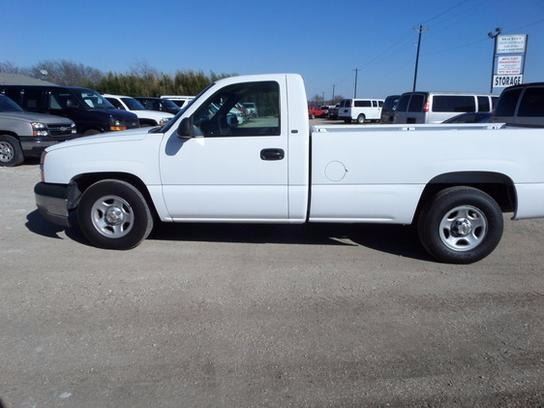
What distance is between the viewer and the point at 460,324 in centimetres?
325

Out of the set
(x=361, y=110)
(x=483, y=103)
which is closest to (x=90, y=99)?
(x=483, y=103)

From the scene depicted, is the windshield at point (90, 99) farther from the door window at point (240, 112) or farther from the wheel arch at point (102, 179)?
Result: the door window at point (240, 112)

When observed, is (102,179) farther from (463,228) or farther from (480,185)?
(480,185)

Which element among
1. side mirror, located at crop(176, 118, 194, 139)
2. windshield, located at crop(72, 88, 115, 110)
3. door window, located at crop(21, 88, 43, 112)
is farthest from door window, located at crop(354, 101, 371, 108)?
side mirror, located at crop(176, 118, 194, 139)

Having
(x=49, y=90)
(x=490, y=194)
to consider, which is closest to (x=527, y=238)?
(x=490, y=194)

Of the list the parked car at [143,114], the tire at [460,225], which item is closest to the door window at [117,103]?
the parked car at [143,114]

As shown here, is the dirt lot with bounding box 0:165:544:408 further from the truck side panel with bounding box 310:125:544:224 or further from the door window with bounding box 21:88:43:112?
the door window with bounding box 21:88:43:112

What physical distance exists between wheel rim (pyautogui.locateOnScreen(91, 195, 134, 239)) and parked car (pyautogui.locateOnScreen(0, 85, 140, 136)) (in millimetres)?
8017

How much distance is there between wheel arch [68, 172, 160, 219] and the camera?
454 cm

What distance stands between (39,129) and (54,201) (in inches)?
261

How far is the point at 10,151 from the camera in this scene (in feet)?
33.2

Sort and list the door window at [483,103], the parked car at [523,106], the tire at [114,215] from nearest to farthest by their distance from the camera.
A: the tire at [114,215] → the parked car at [523,106] → the door window at [483,103]

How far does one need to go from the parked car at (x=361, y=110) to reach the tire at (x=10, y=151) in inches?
1199

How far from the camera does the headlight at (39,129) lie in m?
9.93
